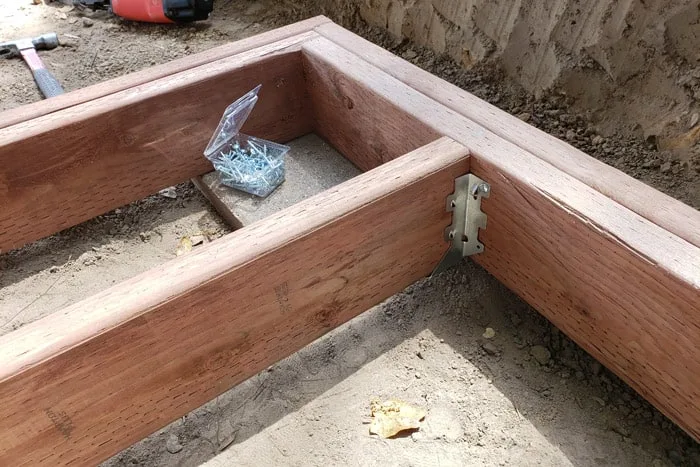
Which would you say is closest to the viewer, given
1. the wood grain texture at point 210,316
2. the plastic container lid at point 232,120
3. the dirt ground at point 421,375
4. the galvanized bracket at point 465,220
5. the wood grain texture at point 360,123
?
the wood grain texture at point 210,316

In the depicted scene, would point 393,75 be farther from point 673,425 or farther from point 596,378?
point 673,425


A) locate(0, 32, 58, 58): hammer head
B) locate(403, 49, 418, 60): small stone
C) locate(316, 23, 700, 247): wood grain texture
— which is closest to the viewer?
locate(316, 23, 700, 247): wood grain texture

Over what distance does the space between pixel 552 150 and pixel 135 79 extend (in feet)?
3.67

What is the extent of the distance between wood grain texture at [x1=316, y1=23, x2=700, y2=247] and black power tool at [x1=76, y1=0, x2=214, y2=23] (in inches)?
60.9

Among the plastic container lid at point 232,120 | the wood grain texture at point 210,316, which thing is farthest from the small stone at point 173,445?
the plastic container lid at point 232,120

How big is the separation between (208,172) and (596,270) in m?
1.20

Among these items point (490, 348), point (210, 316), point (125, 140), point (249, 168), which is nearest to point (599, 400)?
point (490, 348)

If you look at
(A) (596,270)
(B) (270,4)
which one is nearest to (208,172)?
(A) (596,270)

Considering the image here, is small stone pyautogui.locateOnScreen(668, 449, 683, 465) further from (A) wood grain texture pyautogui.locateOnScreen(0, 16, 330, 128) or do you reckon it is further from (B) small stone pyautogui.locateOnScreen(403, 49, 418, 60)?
(B) small stone pyautogui.locateOnScreen(403, 49, 418, 60)

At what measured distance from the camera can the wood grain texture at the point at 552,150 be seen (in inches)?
46.6

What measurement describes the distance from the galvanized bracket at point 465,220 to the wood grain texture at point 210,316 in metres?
0.03

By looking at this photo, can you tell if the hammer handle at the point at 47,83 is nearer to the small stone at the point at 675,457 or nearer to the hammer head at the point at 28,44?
the hammer head at the point at 28,44

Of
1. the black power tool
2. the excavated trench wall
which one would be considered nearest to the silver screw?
the excavated trench wall

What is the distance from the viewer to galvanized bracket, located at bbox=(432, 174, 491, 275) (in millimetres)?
1420
